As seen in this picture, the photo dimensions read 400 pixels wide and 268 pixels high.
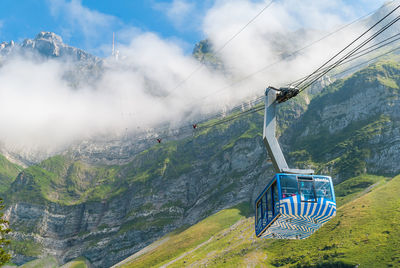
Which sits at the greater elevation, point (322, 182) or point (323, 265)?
point (322, 182)

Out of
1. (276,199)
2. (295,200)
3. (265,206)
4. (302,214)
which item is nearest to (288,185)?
(295,200)

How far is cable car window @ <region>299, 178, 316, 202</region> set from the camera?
4162cm

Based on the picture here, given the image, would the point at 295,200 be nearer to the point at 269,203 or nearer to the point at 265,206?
the point at 269,203

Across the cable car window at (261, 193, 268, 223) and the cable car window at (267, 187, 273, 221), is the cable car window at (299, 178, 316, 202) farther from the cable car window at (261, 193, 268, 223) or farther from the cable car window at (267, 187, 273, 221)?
the cable car window at (261, 193, 268, 223)

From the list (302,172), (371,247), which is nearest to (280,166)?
(302,172)

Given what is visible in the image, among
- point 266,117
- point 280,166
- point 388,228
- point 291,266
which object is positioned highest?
Answer: point 266,117

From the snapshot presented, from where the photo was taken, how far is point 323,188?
140 ft

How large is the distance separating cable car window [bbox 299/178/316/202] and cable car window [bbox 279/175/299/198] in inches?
25.3

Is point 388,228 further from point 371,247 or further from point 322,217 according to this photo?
point 322,217

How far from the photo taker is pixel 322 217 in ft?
141

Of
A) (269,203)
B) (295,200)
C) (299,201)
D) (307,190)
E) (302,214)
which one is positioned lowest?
(302,214)

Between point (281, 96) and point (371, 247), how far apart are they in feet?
539

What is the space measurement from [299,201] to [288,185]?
2.16 metres

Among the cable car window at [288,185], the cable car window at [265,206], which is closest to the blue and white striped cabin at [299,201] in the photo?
the cable car window at [288,185]
